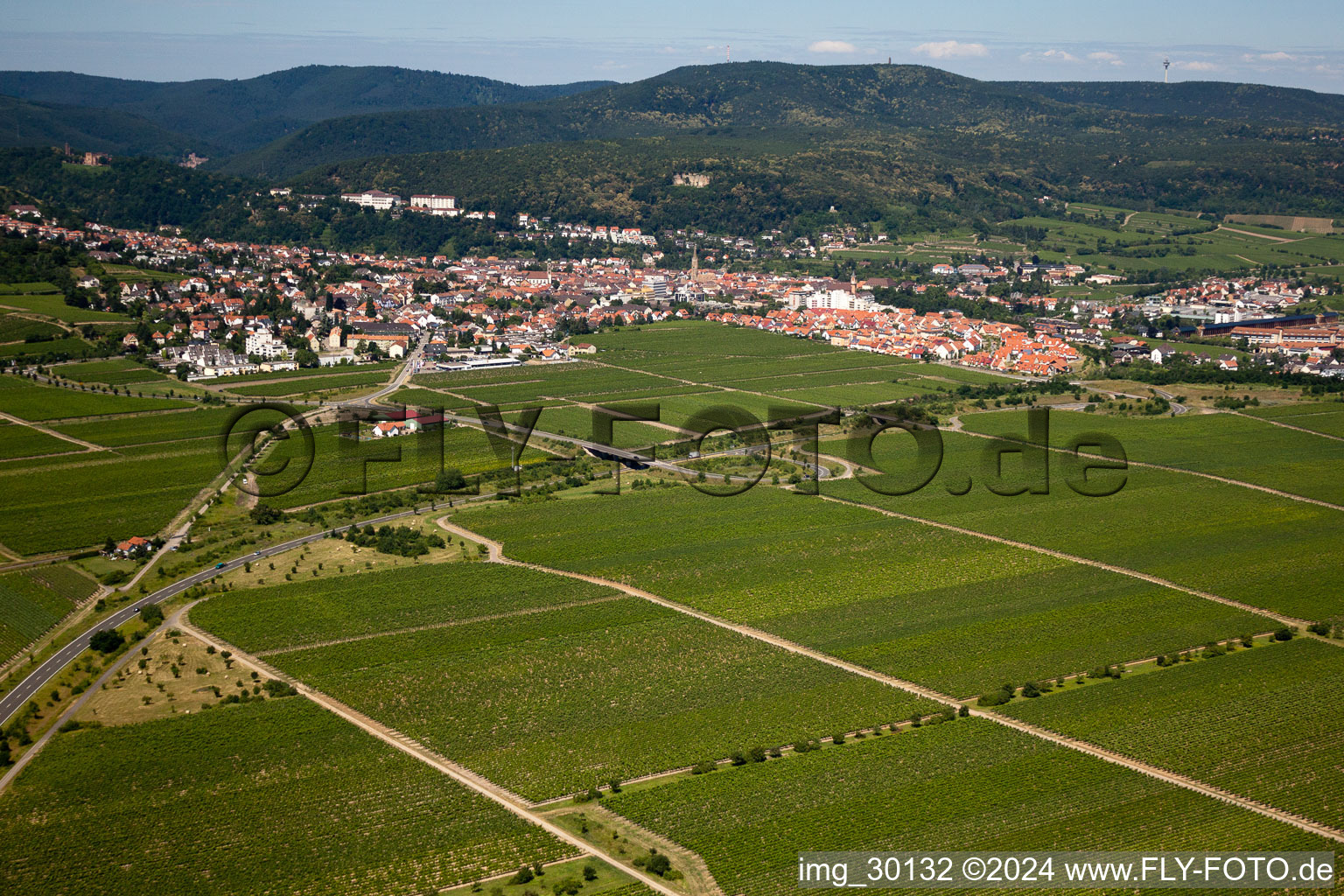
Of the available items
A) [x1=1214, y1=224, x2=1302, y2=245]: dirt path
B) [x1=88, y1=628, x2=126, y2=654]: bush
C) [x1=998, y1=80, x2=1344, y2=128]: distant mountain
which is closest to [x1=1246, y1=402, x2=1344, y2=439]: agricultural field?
[x1=88, y1=628, x2=126, y2=654]: bush

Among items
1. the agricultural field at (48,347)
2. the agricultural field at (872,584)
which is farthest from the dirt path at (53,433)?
the agricultural field at (872,584)

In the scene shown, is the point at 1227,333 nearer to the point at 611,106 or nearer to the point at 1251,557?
the point at 1251,557

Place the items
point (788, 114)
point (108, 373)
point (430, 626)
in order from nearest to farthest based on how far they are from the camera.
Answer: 1. point (430, 626)
2. point (108, 373)
3. point (788, 114)

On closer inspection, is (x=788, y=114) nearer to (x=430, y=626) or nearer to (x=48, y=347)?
(x=48, y=347)

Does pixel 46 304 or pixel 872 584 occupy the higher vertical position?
pixel 46 304

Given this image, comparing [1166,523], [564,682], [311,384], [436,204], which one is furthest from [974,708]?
[436,204]

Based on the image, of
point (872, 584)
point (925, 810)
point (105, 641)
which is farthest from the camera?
point (872, 584)

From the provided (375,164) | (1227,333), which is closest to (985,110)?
(375,164)

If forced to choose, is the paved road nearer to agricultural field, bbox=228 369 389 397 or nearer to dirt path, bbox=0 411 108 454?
dirt path, bbox=0 411 108 454
